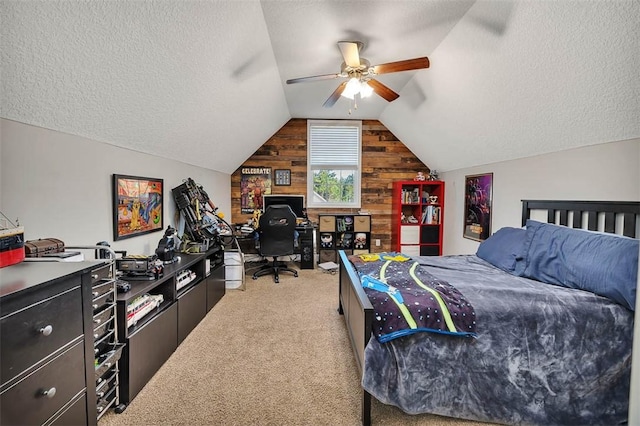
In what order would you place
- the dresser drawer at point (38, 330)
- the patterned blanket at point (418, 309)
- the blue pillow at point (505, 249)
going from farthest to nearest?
the blue pillow at point (505, 249), the patterned blanket at point (418, 309), the dresser drawer at point (38, 330)

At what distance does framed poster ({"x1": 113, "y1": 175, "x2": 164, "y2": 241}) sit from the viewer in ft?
7.26

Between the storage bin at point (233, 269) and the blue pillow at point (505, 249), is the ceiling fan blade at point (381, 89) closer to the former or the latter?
the blue pillow at point (505, 249)

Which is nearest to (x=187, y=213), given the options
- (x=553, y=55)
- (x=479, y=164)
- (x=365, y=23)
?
(x=365, y=23)

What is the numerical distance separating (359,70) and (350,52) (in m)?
0.29

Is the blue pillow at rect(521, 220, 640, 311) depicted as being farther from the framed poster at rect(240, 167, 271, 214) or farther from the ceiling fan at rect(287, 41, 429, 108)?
the framed poster at rect(240, 167, 271, 214)

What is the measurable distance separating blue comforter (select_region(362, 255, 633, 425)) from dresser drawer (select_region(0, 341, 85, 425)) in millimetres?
1480

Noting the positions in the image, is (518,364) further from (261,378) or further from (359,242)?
(359,242)

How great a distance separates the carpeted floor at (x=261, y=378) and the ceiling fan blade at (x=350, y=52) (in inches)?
94.1

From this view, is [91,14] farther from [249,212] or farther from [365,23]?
[249,212]

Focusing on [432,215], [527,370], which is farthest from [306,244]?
[527,370]

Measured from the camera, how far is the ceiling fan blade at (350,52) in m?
2.13

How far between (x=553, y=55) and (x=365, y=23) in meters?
1.36

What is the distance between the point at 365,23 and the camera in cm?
225

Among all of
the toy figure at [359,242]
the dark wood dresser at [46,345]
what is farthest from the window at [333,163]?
the dark wood dresser at [46,345]
